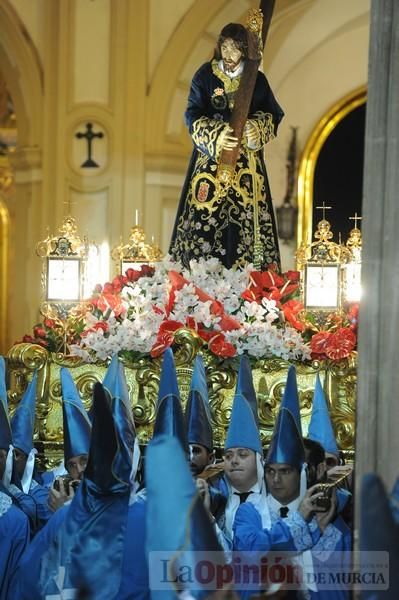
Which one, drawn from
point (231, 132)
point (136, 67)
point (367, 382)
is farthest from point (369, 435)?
point (136, 67)

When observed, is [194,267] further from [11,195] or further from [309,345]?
[11,195]

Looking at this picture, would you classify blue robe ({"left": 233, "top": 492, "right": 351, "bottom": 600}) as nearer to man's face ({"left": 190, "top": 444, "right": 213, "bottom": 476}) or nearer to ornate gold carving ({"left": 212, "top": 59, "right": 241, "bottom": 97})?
man's face ({"left": 190, "top": 444, "right": 213, "bottom": 476})

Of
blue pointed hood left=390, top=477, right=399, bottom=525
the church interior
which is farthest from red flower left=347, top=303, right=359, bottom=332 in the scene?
blue pointed hood left=390, top=477, right=399, bottom=525

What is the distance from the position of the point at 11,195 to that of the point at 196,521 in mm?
17285

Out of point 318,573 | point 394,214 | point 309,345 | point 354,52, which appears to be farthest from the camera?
point 354,52

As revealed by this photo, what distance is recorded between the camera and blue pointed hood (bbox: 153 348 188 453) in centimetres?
631

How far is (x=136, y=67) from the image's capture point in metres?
15.0

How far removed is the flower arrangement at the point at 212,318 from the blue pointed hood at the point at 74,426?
1.39 m

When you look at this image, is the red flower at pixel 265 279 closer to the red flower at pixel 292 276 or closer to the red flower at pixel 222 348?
the red flower at pixel 292 276

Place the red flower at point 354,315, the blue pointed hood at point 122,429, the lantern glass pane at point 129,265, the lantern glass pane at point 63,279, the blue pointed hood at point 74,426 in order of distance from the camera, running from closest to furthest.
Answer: the blue pointed hood at point 122,429, the blue pointed hood at point 74,426, the red flower at point 354,315, the lantern glass pane at point 63,279, the lantern glass pane at point 129,265

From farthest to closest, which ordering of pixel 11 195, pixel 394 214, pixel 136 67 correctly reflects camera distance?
pixel 11 195 → pixel 136 67 → pixel 394 214

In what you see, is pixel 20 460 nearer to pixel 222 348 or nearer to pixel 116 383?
pixel 116 383

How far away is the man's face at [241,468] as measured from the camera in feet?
21.4

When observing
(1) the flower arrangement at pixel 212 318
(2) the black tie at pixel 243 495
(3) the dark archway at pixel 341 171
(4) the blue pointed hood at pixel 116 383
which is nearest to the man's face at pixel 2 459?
(4) the blue pointed hood at pixel 116 383
